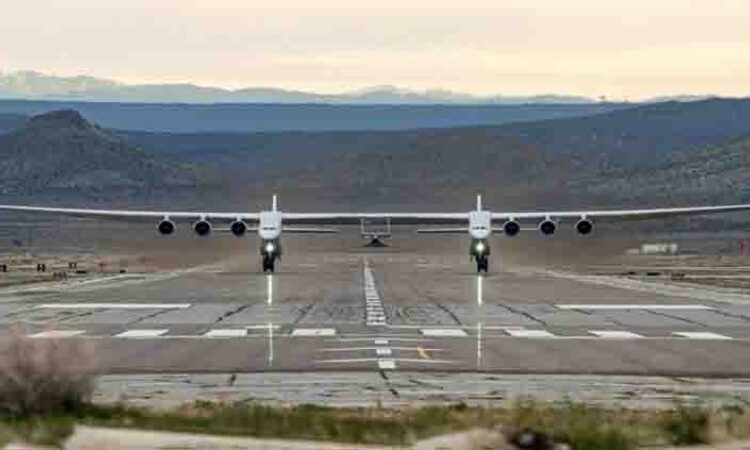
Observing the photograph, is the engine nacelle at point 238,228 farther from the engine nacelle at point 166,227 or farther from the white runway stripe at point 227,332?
the white runway stripe at point 227,332

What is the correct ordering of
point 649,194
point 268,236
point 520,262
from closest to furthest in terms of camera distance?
point 268,236, point 520,262, point 649,194

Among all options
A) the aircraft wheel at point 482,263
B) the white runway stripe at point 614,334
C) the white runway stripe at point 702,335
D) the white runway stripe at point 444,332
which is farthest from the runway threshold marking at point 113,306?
the aircraft wheel at point 482,263

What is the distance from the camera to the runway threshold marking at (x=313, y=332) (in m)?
35.5

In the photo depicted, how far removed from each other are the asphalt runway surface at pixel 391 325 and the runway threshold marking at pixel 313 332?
0.02m

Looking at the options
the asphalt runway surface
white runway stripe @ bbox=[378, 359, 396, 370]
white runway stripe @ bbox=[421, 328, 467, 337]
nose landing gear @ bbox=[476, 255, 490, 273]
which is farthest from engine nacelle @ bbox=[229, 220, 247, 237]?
white runway stripe @ bbox=[378, 359, 396, 370]

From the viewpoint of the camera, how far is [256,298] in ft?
172

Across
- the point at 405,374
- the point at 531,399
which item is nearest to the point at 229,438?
the point at 531,399

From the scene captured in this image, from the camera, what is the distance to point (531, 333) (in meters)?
36.2

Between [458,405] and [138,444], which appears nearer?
Result: [138,444]

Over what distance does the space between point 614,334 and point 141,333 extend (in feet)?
30.5

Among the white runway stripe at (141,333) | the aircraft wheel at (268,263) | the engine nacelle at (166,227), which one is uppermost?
the engine nacelle at (166,227)

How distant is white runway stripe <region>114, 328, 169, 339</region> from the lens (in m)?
35.1

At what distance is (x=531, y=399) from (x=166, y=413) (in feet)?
16.4

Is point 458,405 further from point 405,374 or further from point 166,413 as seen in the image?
point 405,374
